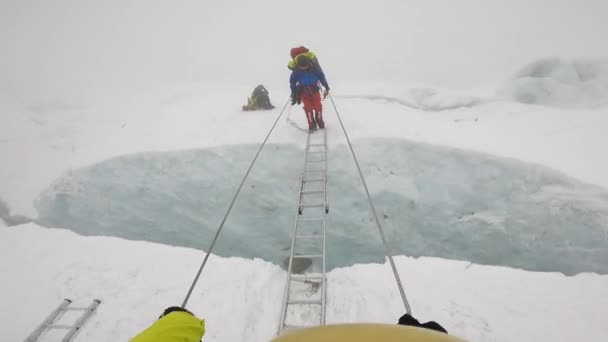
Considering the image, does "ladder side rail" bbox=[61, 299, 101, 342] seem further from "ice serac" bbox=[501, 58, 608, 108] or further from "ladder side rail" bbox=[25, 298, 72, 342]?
"ice serac" bbox=[501, 58, 608, 108]

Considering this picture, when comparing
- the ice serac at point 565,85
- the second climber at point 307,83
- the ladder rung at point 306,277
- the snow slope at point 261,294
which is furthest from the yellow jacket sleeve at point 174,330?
the ice serac at point 565,85

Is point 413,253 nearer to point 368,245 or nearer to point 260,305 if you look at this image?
point 368,245

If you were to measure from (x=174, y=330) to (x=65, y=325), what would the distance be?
6.40ft

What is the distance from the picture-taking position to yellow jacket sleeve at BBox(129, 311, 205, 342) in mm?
1061

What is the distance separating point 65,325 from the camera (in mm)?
2365

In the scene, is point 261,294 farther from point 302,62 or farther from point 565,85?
point 565,85

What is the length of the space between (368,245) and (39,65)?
2501 centimetres

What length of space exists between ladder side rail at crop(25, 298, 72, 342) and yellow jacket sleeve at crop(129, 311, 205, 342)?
1.92 m

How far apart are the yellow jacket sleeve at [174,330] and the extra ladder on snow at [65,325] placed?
172cm

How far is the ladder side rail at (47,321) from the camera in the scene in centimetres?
226

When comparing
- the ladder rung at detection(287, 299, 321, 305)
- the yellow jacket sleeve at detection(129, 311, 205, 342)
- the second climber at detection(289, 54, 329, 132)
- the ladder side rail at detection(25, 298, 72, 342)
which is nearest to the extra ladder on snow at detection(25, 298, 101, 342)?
the ladder side rail at detection(25, 298, 72, 342)

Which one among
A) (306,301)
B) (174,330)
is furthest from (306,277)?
(174,330)

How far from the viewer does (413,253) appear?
5.18 metres

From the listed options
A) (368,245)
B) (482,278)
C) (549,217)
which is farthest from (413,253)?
(482,278)
